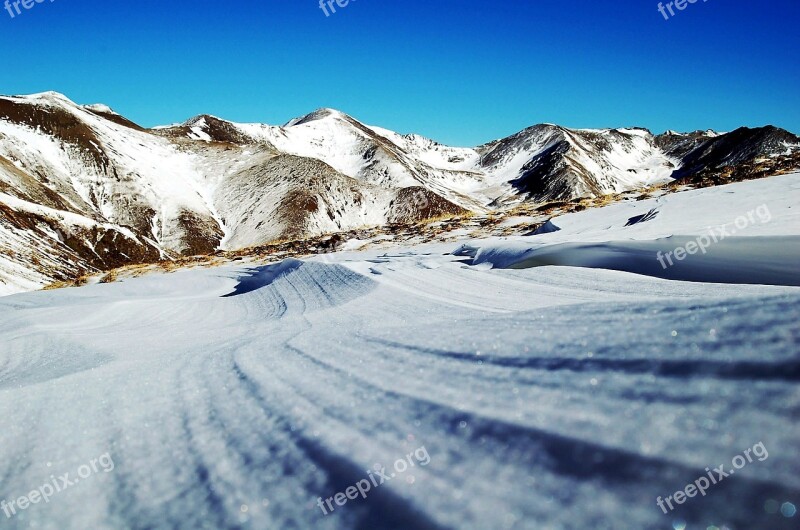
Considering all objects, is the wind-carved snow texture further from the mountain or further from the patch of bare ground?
the mountain

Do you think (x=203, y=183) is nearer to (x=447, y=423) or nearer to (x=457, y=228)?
(x=457, y=228)

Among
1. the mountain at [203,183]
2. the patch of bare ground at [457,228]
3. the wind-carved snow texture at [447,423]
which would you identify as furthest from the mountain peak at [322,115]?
the wind-carved snow texture at [447,423]

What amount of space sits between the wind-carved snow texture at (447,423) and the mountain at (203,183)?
119 ft

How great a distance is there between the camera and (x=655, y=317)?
99 centimetres

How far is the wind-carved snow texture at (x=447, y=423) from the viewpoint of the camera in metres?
0.58

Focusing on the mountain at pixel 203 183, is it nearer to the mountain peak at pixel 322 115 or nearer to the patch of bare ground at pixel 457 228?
the mountain peak at pixel 322 115

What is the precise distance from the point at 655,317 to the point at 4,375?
2.59m

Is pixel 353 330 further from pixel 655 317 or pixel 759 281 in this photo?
pixel 759 281

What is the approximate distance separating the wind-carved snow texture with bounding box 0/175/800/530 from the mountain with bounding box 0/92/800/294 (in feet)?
119

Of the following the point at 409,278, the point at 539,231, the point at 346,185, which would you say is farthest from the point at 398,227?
the point at 346,185

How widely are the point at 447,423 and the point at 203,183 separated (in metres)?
84.4

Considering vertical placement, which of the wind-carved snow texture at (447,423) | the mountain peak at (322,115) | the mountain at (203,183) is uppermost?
the mountain peak at (322,115)

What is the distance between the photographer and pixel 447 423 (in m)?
0.83

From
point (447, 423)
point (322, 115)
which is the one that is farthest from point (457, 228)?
point (322, 115)
